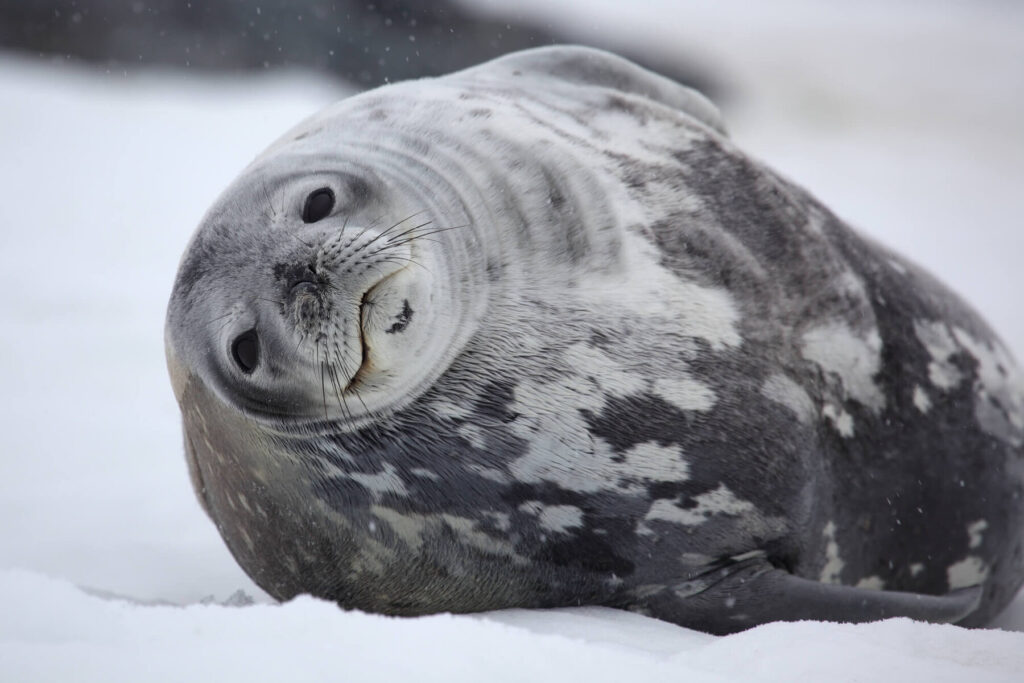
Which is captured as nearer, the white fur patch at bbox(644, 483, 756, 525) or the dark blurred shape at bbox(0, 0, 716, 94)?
the white fur patch at bbox(644, 483, 756, 525)

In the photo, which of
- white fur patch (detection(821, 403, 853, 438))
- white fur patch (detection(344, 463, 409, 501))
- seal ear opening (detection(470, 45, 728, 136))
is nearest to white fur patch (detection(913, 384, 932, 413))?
white fur patch (detection(821, 403, 853, 438))

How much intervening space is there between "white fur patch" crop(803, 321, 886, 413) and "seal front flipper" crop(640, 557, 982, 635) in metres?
Answer: 0.47

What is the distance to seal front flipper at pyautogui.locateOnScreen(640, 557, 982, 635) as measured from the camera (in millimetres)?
2105

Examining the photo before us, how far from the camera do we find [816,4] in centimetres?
1167

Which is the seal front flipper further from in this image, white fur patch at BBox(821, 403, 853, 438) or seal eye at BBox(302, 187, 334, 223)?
seal eye at BBox(302, 187, 334, 223)

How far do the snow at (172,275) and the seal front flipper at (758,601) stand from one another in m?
0.12

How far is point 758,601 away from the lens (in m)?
2.12

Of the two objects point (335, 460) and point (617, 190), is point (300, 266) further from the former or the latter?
point (617, 190)

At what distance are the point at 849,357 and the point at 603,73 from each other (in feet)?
3.57

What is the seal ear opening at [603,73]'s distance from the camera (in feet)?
9.72

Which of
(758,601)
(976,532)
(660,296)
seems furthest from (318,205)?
(976,532)

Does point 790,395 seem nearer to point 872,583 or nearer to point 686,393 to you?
point 686,393

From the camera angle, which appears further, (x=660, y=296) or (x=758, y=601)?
(x=660, y=296)

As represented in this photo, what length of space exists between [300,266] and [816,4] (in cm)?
1100
